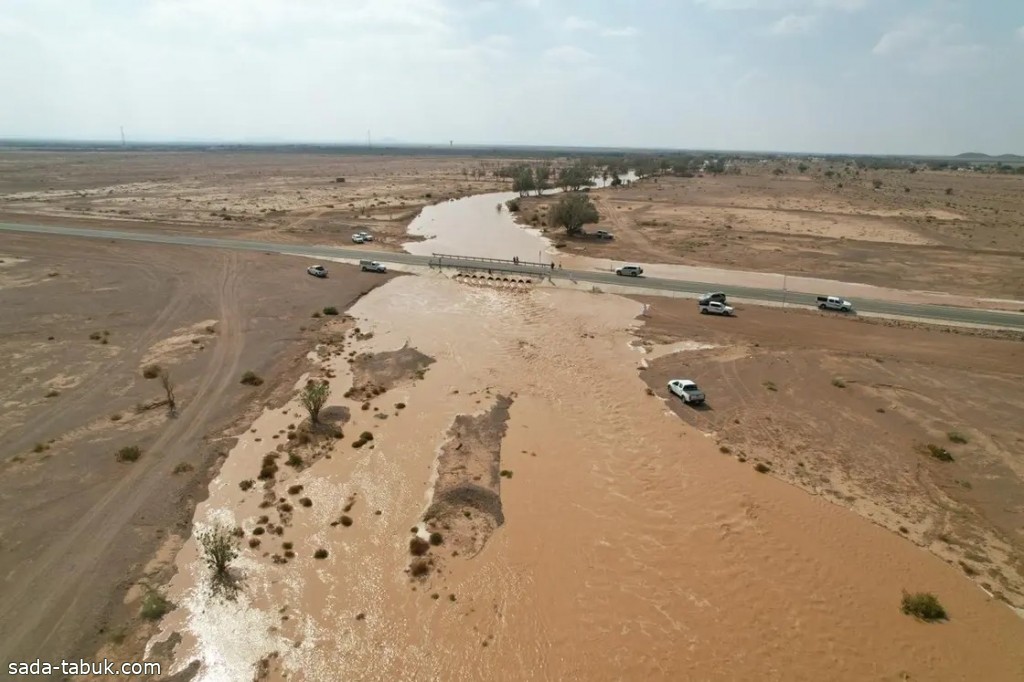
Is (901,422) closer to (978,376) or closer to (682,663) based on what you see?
(978,376)

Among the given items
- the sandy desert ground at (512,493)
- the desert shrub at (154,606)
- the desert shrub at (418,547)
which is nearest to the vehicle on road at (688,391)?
the sandy desert ground at (512,493)

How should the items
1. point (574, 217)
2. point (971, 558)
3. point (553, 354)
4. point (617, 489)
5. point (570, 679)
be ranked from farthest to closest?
point (574, 217) < point (553, 354) < point (617, 489) < point (971, 558) < point (570, 679)

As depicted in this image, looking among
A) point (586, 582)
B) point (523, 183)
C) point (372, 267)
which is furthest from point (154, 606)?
point (523, 183)

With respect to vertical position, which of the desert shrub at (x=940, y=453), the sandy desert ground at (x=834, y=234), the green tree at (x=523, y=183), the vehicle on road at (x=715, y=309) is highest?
the green tree at (x=523, y=183)

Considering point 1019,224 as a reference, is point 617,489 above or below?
below

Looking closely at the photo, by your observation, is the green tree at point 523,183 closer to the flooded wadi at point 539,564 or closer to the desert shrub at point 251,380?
the flooded wadi at point 539,564

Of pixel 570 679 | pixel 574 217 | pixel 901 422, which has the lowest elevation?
pixel 570 679

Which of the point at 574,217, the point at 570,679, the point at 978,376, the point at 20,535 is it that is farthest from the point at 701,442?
the point at 574,217

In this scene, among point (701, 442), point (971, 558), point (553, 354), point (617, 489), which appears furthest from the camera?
point (553, 354)
